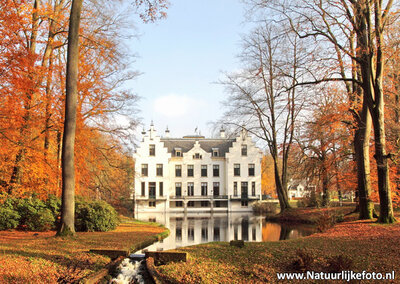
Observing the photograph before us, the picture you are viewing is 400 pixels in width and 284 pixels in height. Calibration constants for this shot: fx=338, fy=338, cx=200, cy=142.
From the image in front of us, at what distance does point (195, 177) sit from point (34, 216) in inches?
1207

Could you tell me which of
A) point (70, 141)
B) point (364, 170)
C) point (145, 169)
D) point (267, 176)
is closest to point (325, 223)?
point (364, 170)

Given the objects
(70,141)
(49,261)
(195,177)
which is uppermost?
(70,141)

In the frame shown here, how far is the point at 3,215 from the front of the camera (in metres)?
13.3

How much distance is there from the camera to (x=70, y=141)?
11172 mm

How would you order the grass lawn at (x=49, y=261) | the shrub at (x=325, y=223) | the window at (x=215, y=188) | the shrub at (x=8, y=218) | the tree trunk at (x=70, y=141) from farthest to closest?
the window at (x=215, y=188) < the shrub at (x=325, y=223) < the shrub at (x=8, y=218) < the tree trunk at (x=70, y=141) < the grass lawn at (x=49, y=261)

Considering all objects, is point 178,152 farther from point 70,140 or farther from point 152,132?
point 70,140

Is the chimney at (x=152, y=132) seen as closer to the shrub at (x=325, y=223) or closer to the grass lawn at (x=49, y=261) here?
the shrub at (x=325, y=223)

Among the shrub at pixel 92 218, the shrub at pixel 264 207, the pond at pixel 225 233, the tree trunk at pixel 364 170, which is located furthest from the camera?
the shrub at pixel 264 207

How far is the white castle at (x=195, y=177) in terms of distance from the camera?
139 ft

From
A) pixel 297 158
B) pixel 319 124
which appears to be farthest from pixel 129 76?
pixel 297 158

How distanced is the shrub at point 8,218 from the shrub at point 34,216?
40 cm

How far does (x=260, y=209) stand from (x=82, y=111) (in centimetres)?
2674

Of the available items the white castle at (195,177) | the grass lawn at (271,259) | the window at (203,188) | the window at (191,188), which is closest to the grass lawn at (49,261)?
the grass lawn at (271,259)

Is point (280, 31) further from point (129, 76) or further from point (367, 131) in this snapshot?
point (129, 76)
